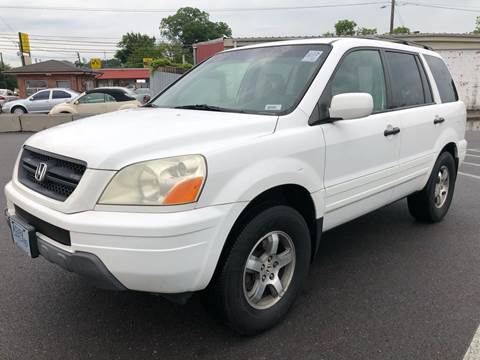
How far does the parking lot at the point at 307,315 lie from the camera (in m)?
2.64

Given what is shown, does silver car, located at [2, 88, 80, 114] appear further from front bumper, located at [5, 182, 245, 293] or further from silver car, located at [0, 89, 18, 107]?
front bumper, located at [5, 182, 245, 293]

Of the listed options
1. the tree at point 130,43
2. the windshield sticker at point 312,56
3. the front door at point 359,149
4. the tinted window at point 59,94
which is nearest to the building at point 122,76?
the tree at point 130,43

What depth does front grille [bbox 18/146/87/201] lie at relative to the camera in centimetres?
238

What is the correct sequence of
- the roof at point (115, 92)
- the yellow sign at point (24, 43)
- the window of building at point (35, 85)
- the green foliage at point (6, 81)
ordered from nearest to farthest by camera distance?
1. the roof at point (115, 92)
2. the window of building at point (35, 85)
3. the yellow sign at point (24, 43)
4. the green foliage at point (6, 81)

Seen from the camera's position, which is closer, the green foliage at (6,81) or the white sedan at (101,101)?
the white sedan at (101,101)

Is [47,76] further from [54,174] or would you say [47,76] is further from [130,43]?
[130,43]

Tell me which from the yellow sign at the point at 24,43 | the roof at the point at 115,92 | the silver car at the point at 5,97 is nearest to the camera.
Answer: the roof at the point at 115,92

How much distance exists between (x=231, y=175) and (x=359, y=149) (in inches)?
52.4

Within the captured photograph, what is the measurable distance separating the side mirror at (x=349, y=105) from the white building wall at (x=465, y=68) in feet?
63.3

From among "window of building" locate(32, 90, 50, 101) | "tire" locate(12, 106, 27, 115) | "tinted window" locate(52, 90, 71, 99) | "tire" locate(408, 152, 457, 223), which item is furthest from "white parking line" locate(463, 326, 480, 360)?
"tire" locate(12, 106, 27, 115)

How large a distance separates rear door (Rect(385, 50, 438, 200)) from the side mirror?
→ 0.94 metres

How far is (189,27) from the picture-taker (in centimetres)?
9512

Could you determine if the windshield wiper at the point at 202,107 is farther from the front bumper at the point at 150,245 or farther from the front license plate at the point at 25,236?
the front license plate at the point at 25,236

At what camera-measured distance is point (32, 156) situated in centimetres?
282
